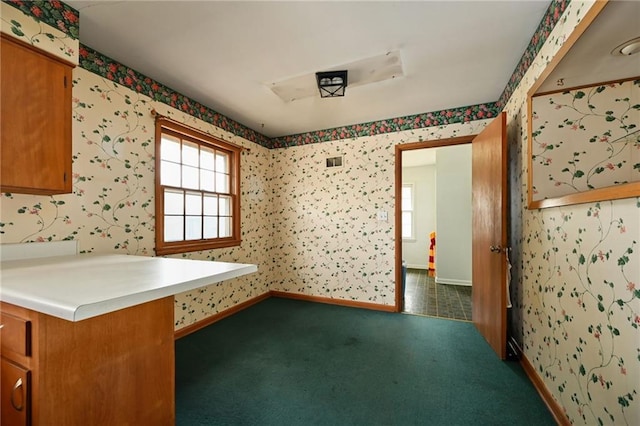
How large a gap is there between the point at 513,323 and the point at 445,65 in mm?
2287

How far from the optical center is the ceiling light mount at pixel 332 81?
2.10 m

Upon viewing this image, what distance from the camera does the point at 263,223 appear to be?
12.3ft

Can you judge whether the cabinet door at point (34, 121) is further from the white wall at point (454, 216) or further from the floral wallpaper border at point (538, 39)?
the white wall at point (454, 216)

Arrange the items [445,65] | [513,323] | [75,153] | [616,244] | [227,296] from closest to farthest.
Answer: [616,244]
[75,153]
[445,65]
[513,323]
[227,296]

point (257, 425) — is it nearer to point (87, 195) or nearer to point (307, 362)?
point (307, 362)

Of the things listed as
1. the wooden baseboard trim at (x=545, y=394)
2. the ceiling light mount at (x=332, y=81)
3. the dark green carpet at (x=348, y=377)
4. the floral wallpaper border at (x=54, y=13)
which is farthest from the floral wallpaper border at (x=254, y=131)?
the dark green carpet at (x=348, y=377)

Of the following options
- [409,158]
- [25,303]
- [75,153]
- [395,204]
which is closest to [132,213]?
[75,153]

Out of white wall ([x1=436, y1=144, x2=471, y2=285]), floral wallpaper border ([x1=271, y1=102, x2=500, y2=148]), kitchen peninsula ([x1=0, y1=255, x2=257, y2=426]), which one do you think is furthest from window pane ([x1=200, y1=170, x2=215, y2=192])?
white wall ([x1=436, y1=144, x2=471, y2=285])

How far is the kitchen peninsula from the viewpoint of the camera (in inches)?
31.0

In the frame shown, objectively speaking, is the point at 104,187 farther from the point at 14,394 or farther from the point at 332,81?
the point at 332,81

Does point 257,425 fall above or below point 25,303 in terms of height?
below

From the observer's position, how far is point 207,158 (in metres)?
2.97

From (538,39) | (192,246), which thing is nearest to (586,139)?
(538,39)

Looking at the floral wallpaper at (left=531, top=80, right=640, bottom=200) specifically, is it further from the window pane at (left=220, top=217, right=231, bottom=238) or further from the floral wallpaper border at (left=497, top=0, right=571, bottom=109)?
the window pane at (left=220, top=217, right=231, bottom=238)
